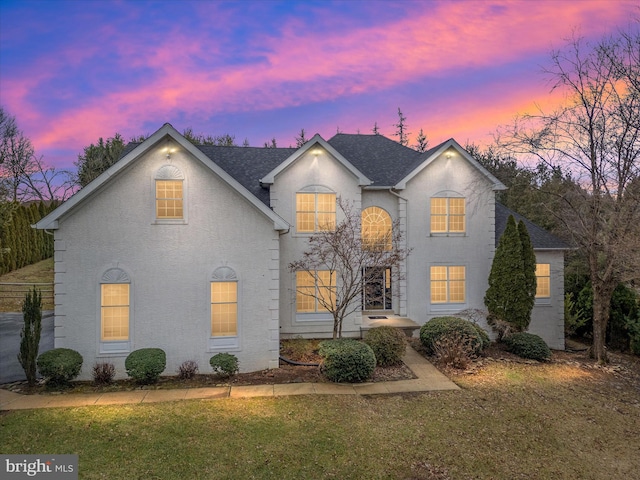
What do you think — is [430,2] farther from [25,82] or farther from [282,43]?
[25,82]

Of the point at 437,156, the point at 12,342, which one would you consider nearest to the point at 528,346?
the point at 437,156

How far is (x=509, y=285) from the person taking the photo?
1502 centimetres

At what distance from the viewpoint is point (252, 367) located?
38.0ft

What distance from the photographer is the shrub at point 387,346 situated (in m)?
11.9

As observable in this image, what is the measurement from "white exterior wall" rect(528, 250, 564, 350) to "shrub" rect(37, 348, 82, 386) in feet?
60.8

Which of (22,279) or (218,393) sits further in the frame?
(22,279)

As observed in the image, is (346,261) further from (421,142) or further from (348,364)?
(421,142)

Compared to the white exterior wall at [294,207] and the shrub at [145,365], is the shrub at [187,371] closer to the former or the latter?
the shrub at [145,365]

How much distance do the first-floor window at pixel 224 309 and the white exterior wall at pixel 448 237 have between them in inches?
330

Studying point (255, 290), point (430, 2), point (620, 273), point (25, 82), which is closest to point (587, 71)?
point (430, 2)

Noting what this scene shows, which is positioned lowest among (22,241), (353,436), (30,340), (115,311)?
(353,436)

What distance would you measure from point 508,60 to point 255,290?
16.3 meters

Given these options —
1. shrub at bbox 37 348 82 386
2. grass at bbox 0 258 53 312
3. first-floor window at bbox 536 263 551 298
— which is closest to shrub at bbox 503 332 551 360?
first-floor window at bbox 536 263 551 298

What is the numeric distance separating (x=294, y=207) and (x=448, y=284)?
817cm
